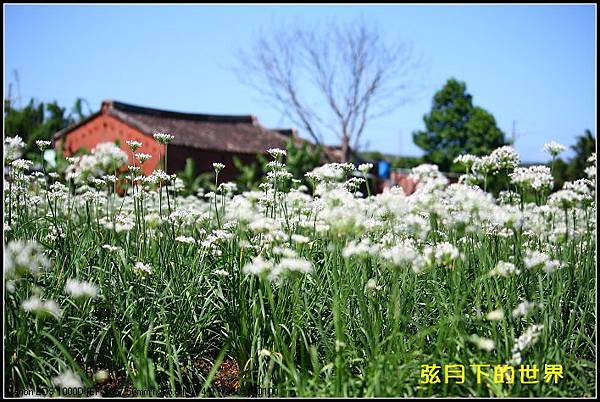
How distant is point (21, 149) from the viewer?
409 cm

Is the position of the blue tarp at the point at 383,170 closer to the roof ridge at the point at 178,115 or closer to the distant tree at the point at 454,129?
the roof ridge at the point at 178,115

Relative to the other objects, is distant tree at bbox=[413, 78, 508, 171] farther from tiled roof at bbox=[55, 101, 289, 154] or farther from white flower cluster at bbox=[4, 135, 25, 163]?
white flower cluster at bbox=[4, 135, 25, 163]

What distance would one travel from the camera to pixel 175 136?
85.4ft

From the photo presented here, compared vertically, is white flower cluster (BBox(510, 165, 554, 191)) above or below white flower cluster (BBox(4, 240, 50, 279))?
above

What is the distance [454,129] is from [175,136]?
37773mm

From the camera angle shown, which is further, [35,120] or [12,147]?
[35,120]

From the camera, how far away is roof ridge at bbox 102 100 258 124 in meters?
26.9

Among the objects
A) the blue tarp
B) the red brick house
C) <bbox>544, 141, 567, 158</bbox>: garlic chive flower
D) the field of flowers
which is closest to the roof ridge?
the red brick house

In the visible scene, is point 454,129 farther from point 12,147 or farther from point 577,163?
point 12,147

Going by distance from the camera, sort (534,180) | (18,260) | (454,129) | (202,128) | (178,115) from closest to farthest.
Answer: (18,260) → (534,180) → (202,128) → (178,115) → (454,129)

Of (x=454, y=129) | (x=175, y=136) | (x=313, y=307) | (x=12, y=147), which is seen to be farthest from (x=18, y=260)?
(x=454, y=129)

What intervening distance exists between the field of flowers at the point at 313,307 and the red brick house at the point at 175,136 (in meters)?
20.2

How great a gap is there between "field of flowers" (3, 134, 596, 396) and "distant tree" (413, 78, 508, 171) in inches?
2013

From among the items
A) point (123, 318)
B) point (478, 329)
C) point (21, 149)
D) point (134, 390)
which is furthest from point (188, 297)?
point (478, 329)
